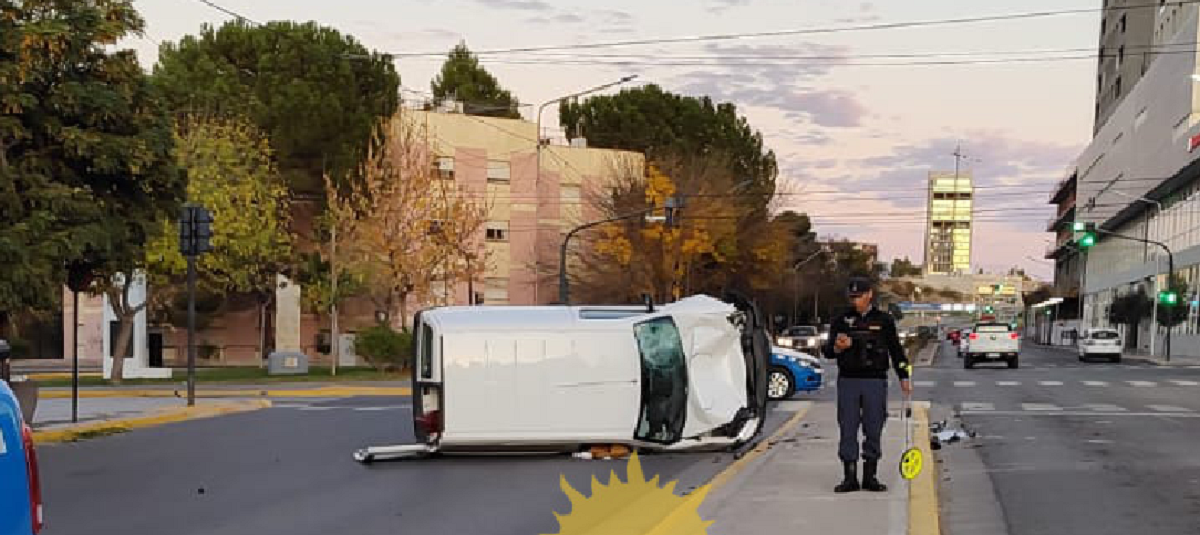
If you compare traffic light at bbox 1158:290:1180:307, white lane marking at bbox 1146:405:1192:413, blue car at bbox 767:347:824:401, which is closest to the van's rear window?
traffic light at bbox 1158:290:1180:307

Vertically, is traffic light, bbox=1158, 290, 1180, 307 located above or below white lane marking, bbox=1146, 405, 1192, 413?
above

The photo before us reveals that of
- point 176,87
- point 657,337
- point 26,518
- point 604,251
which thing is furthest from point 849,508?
point 604,251

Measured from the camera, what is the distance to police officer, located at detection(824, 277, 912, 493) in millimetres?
9617

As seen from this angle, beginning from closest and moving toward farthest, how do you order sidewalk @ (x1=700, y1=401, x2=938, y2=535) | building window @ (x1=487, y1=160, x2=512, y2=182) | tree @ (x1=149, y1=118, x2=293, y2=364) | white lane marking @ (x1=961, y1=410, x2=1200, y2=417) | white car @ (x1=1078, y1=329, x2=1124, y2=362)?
sidewalk @ (x1=700, y1=401, x2=938, y2=535) → white lane marking @ (x1=961, y1=410, x2=1200, y2=417) → tree @ (x1=149, y1=118, x2=293, y2=364) → white car @ (x1=1078, y1=329, x2=1124, y2=362) → building window @ (x1=487, y1=160, x2=512, y2=182)

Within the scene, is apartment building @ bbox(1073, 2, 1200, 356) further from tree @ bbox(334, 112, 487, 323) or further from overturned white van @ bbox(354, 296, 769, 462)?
overturned white van @ bbox(354, 296, 769, 462)

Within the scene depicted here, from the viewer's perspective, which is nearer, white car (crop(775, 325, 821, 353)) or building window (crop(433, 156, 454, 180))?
white car (crop(775, 325, 821, 353))

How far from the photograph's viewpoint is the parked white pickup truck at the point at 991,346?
149 ft

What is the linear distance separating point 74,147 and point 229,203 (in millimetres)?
22998

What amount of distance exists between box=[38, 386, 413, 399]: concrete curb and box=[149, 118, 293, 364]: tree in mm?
6732

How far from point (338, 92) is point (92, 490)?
40.8 m

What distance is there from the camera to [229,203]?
129 feet

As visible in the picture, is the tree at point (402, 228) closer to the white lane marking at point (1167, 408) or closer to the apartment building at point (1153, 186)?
the white lane marking at point (1167, 408)

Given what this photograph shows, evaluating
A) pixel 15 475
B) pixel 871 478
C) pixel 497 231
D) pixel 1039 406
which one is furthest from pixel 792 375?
pixel 497 231

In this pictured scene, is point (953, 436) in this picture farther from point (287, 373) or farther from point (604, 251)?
point (604, 251)
